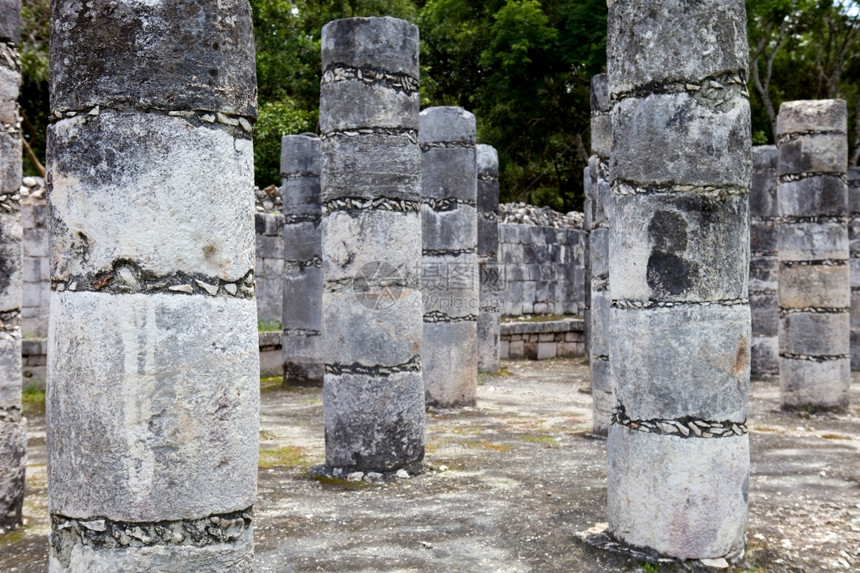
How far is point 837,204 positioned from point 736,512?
23.0 ft

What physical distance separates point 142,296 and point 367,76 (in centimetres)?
481

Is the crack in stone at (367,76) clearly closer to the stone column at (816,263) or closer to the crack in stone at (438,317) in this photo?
the crack in stone at (438,317)

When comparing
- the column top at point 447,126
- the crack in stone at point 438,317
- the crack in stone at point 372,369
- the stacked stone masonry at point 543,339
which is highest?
the column top at point 447,126

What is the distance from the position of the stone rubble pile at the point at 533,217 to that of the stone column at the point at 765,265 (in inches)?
232

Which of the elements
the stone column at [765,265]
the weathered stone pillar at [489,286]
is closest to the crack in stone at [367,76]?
the weathered stone pillar at [489,286]

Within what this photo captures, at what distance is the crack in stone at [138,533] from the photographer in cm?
326

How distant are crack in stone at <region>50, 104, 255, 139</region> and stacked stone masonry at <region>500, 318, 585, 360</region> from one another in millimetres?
14068

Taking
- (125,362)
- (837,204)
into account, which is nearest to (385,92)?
(125,362)

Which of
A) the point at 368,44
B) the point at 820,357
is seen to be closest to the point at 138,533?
the point at 368,44

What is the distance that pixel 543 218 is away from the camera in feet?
66.1

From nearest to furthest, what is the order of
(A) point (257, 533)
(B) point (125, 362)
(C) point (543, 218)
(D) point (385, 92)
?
(B) point (125, 362) → (A) point (257, 533) → (D) point (385, 92) → (C) point (543, 218)

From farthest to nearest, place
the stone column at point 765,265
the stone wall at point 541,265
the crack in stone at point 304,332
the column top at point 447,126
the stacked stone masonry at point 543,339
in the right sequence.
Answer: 1. the stone wall at point 541,265
2. the stacked stone masonry at point 543,339
3. the stone column at point 765,265
4. the crack in stone at point 304,332
5. the column top at point 447,126

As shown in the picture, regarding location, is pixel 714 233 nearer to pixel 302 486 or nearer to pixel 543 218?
pixel 302 486

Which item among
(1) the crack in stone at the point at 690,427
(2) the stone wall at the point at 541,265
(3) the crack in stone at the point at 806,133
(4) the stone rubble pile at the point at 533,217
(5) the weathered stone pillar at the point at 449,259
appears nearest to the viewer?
(1) the crack in stone at the point at 690,427
